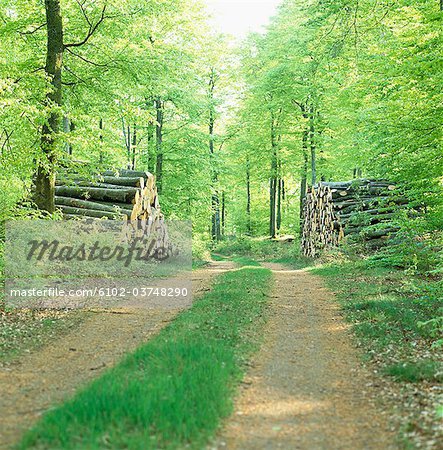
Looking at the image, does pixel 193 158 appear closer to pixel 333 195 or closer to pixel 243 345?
pixel 333 195

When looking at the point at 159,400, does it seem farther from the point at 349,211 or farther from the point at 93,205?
the point at 349,211

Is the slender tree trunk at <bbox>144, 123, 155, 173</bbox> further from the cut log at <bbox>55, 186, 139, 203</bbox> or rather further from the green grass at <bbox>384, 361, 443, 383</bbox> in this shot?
the green grass at <bbox>384, 361, 443, 383</bbox>

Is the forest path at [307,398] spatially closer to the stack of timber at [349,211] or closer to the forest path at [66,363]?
the forest path at [66,363]

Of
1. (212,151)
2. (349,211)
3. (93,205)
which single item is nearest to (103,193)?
(93,205)

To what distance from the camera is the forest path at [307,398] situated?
4176 millimetres

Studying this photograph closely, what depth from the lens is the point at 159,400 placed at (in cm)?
435

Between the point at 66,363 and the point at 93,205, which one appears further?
the point at 93,205

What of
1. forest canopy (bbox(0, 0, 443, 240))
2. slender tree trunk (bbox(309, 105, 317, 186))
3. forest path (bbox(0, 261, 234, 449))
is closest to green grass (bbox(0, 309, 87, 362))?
forest path (bbox(0, 261, 234, 449))

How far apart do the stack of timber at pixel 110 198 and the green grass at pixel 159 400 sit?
900 centimetres

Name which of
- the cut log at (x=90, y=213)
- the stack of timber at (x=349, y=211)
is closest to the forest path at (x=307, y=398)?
the cut log at (x=90, y=213)

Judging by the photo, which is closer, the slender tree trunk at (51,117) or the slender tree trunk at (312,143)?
the slender tree trunk at (51,117)

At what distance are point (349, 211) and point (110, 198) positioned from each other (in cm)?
957

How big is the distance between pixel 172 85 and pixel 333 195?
8915mm

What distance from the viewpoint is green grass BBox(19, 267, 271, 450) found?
3775 mm
